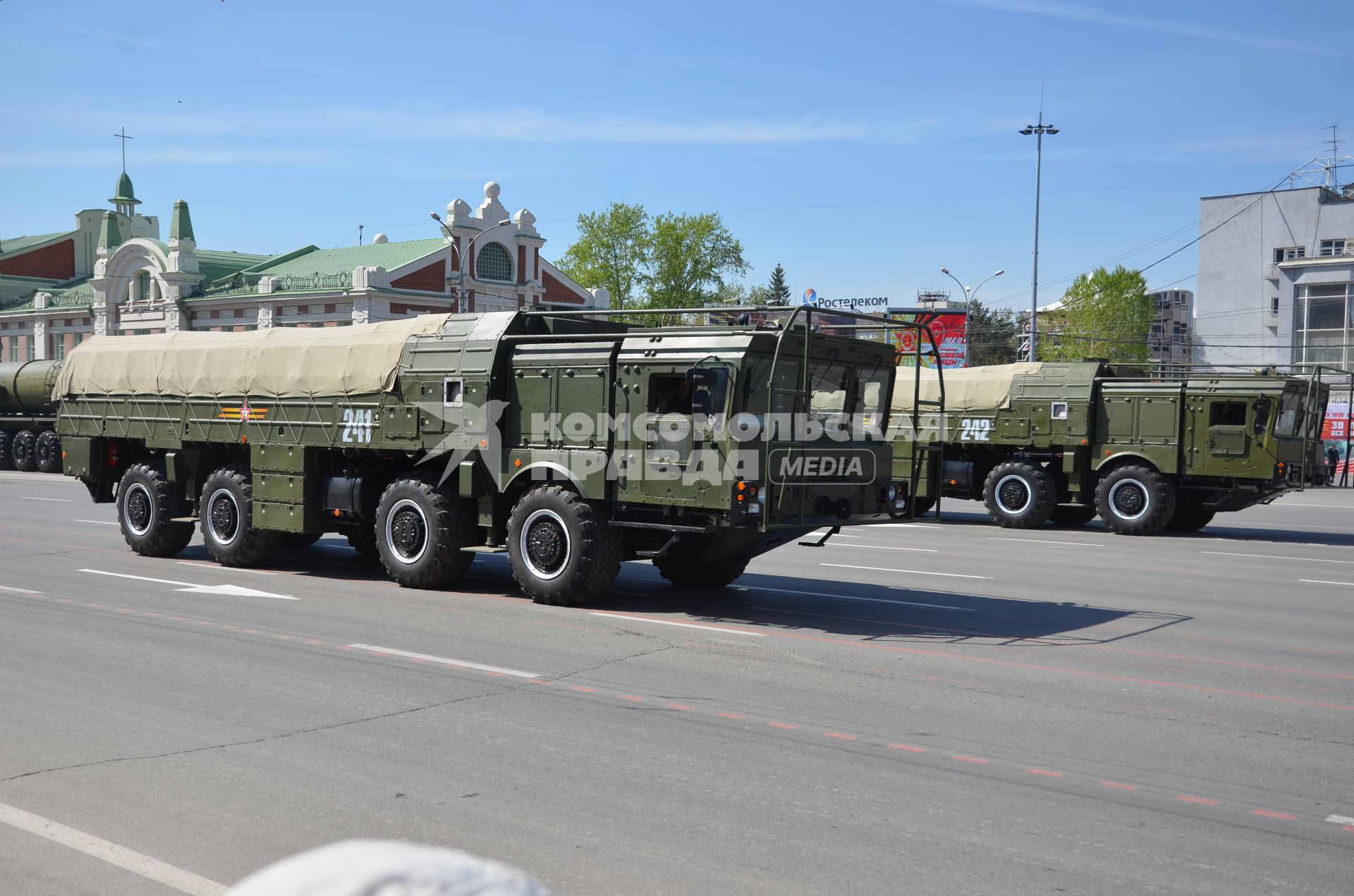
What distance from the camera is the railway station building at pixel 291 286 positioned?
5478 cm

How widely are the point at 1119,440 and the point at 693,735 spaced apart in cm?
1632

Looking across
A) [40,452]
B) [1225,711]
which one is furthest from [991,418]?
[40,452]

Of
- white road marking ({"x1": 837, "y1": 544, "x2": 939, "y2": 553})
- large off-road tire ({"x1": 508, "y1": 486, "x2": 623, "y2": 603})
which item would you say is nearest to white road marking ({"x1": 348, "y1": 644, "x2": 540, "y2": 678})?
large off-road tire ({"x1": 508, "y1": 486, "x2": 623, "y2": 603})

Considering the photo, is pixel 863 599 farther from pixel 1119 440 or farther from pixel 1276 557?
pixel 1119 440

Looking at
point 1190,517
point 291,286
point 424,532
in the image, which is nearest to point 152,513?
point 424,532

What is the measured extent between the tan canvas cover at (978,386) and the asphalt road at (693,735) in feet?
30.4

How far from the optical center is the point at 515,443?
1218 cm

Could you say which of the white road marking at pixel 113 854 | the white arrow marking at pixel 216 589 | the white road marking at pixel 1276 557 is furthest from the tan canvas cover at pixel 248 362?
the white road marking at pixel 1276 557

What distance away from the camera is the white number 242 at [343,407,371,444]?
43.3 ft

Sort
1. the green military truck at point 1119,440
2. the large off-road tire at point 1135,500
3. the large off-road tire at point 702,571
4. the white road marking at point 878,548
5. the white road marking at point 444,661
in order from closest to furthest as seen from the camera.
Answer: the white road marking at point 444,661 → the large off-road tire at point 702,571 → the white road marking at point 878,548 → the green military truck at point 1119,440 → the large off-road tire at point 1135,500

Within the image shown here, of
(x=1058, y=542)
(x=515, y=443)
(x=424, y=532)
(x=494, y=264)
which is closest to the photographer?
(x=515, y=443)

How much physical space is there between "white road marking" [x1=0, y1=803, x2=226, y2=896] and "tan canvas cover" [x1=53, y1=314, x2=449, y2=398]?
299 inches

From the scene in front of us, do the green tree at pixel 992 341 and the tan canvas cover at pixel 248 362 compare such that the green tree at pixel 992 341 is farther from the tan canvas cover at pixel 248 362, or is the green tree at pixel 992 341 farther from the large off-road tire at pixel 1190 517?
the tan canvas cover at pixel 248 362

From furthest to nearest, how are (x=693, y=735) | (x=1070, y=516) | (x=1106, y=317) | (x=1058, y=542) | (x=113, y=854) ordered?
1. (x=1106, y=317)
2. (x=1070, y=516)
3. (x=1058, y=542)
4. (x=693, y=735)
5. (x=113, y=854)
